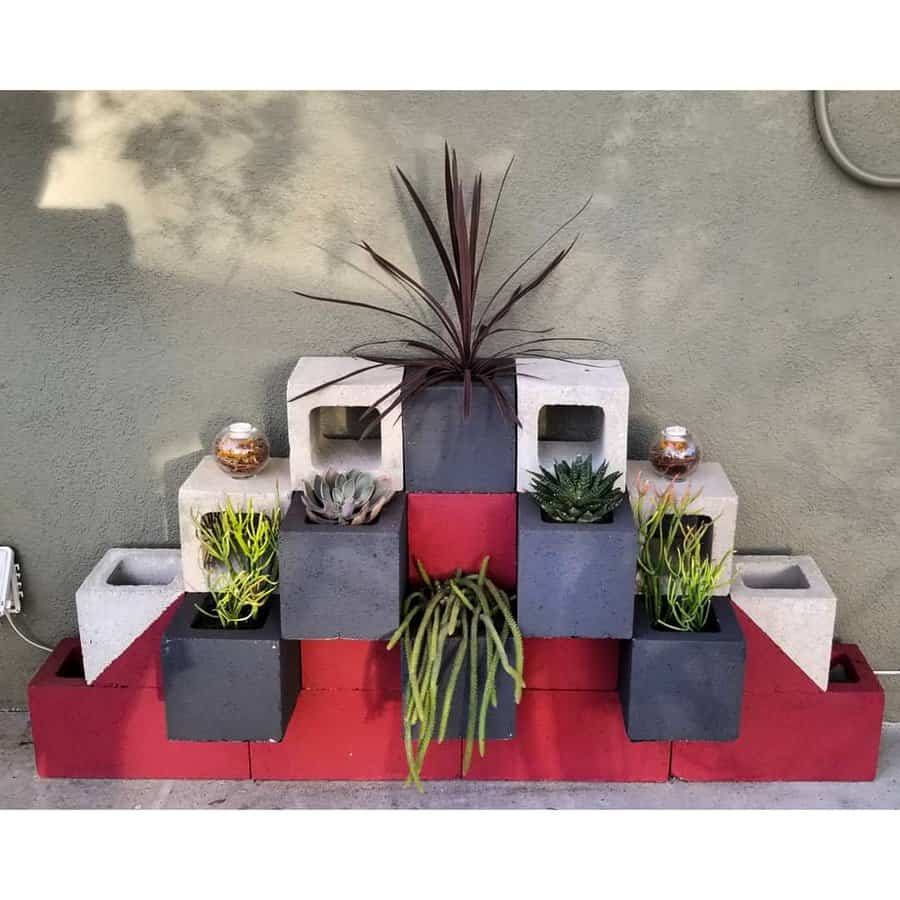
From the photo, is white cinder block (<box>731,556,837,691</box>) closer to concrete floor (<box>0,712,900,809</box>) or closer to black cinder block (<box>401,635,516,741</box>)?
concrete floor (<box>0,712,900,809</box>)

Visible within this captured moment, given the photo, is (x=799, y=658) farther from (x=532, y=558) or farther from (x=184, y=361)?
(x=184, y=361)

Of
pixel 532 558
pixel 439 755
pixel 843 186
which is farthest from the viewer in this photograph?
pixel 439 755

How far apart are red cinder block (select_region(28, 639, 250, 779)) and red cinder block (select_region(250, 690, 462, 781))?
10 centimetres

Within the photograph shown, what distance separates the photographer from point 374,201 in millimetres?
3111

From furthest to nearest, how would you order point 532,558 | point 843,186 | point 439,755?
point 439,755 < point 843,186 < point 532,558

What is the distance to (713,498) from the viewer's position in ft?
9.92

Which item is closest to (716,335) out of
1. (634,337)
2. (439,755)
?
(634,337)

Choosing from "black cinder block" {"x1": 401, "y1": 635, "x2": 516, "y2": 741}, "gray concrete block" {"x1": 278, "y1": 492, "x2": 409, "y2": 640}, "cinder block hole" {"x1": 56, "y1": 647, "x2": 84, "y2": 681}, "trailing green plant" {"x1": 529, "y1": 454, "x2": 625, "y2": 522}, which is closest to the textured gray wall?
"cinder block hole" {"x1": 56, "y1": 647, "x2": 84, "y2": 681}

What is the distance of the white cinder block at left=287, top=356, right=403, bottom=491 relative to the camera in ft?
9.61

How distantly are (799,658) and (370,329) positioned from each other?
153 cm

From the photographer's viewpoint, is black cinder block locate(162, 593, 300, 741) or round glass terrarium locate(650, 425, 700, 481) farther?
round glass terrarium locate(650, 425, 700, 481)

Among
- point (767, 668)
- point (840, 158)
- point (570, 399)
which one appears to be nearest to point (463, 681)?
point (570, 399)

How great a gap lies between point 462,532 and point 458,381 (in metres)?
0.41

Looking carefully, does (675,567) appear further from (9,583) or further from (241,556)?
(9,583)
